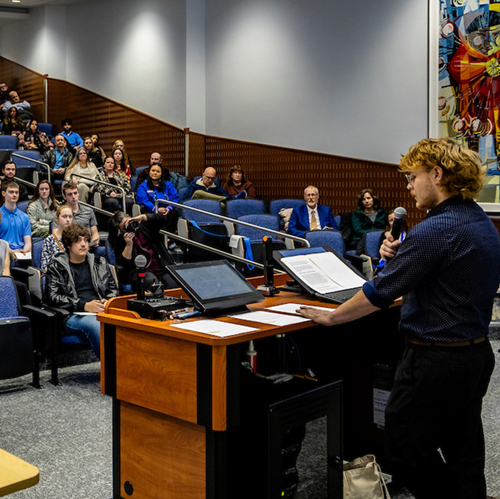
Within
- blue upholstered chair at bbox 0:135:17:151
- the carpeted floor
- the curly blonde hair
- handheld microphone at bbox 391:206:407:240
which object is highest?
blue upholstered chair at bbox 0:135:17:151

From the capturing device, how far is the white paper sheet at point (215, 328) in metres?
1.91

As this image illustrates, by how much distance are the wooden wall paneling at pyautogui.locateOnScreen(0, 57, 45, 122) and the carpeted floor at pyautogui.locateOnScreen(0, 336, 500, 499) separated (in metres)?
9.01

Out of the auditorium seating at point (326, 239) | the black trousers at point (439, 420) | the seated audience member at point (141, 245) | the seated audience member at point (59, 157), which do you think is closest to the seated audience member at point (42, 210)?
the seated audience member at point (141, 245)

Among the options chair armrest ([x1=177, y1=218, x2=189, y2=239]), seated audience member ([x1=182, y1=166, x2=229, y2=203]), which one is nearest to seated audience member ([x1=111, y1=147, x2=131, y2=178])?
seated audience member ([x1=182, y1=166, x2=229, y2=203])

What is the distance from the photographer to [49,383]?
3.94 meters

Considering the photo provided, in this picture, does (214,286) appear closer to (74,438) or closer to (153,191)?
(74,438)

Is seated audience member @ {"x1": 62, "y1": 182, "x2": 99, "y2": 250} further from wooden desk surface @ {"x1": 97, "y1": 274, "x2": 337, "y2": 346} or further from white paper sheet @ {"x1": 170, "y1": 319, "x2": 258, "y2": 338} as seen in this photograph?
white paper sheet @ {"x1": 170, "y1": 319, "x2": 258, "y2": 338}

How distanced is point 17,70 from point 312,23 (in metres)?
7.33

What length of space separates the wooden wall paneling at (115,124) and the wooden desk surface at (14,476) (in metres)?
8.26

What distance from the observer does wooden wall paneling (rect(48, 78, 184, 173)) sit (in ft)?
30.9

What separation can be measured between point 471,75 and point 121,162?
459 centimetres

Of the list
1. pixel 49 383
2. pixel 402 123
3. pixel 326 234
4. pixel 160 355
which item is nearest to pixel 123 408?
pixel 160 355

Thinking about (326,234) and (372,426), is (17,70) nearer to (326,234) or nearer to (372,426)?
(326,234)

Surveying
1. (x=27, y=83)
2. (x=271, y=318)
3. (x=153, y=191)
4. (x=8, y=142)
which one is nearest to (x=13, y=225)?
(x=153, y=191)
